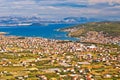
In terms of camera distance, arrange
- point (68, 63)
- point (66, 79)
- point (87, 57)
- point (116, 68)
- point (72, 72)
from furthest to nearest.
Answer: point (87, 57) → point (68, 63) → point (116, 68) → point (72, 72) → point (66, 79)

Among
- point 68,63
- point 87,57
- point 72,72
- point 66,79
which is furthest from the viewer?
point 87,57

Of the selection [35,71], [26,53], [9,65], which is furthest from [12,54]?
[35,71]

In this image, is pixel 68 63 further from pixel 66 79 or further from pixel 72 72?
pixel 66 79

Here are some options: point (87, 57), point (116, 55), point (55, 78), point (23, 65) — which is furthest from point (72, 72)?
point (116, 55)

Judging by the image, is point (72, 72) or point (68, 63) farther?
point (68, 63)

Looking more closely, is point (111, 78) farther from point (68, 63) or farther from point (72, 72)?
point (68, 63)

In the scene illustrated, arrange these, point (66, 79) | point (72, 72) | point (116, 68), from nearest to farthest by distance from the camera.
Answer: point (66, 79), point (72, 72), point (116, 68)
